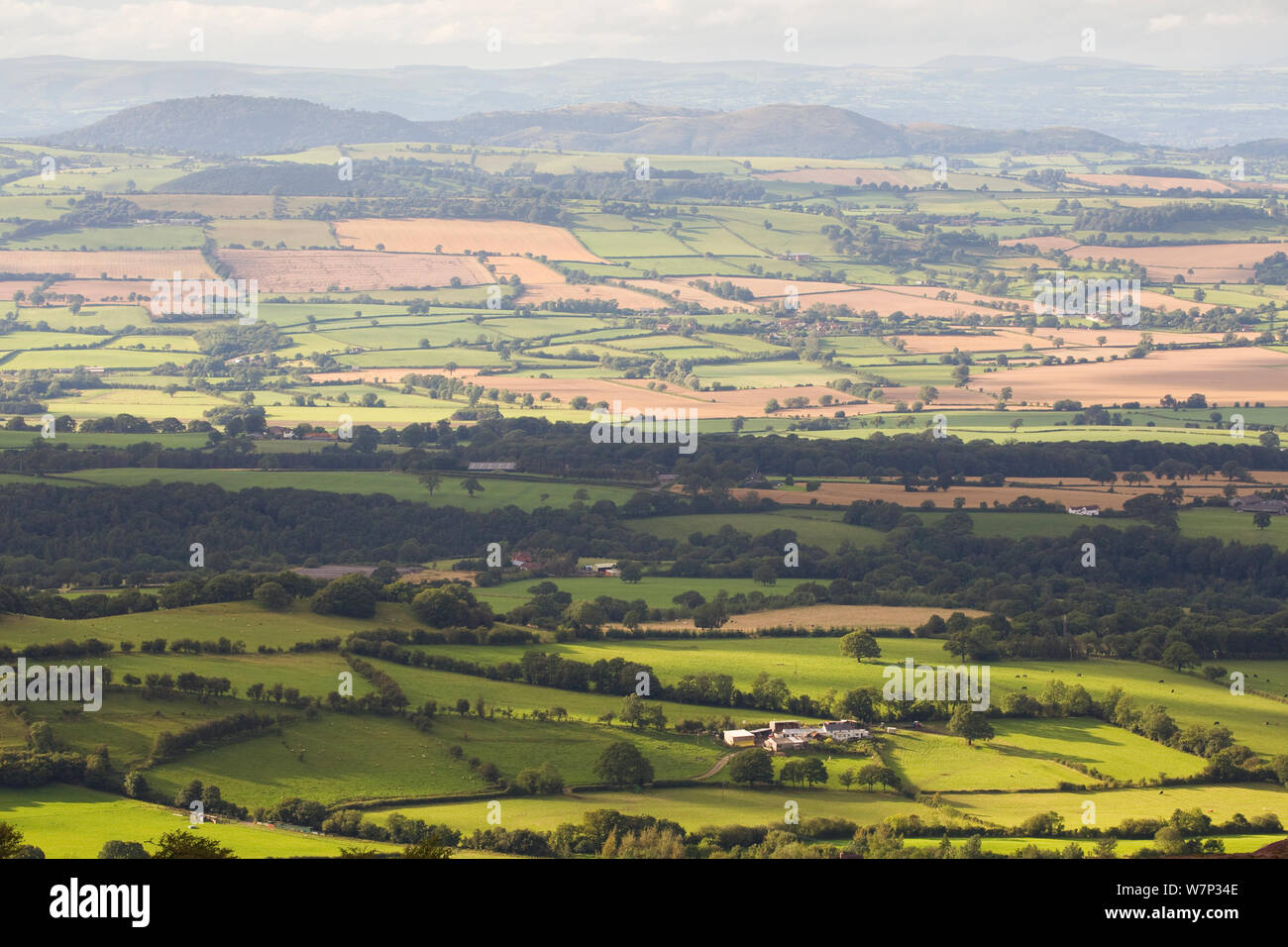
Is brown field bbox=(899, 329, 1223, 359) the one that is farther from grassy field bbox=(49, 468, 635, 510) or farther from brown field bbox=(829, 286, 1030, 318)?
grassy field bbox=(49, 468, 635, 510)

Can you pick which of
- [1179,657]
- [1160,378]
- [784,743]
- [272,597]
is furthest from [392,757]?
[1160,378]

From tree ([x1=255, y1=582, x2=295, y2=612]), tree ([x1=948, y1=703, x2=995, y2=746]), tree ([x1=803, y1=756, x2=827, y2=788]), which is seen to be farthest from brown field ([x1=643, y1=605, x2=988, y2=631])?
tree ([x1=803, y1=756, x2=827, y2=788])

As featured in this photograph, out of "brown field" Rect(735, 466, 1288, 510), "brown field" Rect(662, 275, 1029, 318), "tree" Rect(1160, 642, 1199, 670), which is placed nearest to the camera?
"tree" Rect(1160, 642, 1199, 670)

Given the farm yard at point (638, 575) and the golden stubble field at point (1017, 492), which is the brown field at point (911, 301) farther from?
the golden stubble field at point (1017, 492)

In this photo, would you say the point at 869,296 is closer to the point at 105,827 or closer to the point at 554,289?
the point at 554,289

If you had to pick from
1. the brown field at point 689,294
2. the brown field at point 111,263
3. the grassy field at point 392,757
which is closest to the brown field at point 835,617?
the grassy field at point 392,757

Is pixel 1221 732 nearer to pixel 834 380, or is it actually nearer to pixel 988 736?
pixel 988 736

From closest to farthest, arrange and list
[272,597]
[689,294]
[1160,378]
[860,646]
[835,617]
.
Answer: [860,646], [272,597], [835,617], [1160,378], [689,294]
